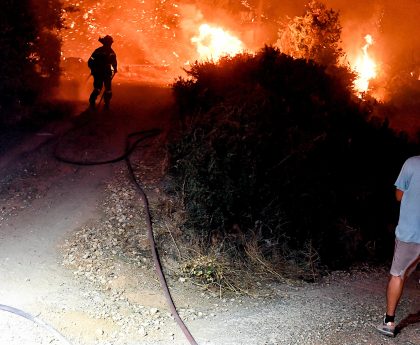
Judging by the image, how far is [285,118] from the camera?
8.95 metres

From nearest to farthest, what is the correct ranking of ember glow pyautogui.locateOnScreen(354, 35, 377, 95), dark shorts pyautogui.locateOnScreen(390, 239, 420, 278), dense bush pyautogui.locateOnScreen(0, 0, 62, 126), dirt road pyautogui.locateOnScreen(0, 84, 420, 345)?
1. dirt road pyautogui.locateOnScreen(0, 84, 420, 345)
2. dark shorts pyautogui.locateOnScreen(390, 239, 420, 278)
3. dense bush pyautogui.locateOnScreen(0, 0, 62, 126)
4. ember glow pyautogui.locateOnScreen(354, 35, 377, 95)

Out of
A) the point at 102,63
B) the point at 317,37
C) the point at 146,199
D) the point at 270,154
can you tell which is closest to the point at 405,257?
the point at 270,154

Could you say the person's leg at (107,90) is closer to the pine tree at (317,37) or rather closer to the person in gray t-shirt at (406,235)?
the person in gray t-shirt at (406,235)

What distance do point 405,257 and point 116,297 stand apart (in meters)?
3.50

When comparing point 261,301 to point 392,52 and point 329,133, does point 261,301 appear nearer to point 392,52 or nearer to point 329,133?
point 329,133

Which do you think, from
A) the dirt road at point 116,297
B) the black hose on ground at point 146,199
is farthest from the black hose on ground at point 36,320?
the black hose on ground at point 146,199

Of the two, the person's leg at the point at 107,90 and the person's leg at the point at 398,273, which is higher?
the person's leg at the point at 107,90

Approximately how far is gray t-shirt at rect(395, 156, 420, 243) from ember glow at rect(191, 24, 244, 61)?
19.4 m

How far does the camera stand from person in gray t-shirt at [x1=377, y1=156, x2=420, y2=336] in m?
4.89

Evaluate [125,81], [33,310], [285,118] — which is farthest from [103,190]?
[125,81]

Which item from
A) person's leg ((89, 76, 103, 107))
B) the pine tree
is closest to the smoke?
the pine tree

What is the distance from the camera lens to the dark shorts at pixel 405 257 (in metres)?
4.96

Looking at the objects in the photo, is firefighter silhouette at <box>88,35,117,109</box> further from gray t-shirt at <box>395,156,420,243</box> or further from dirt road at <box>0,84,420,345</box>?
gray t-shirt at <box>395,156,420,243</box>

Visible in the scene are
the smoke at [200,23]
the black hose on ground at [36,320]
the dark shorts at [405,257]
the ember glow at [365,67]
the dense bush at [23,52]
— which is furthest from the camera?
the smoke at [200,23]
